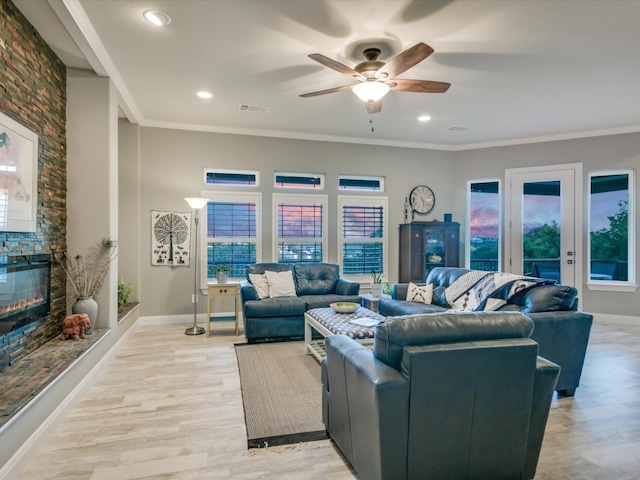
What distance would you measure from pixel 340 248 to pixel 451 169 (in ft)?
8.30

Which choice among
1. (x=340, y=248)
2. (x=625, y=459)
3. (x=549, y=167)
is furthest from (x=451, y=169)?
(x=625, y=459)

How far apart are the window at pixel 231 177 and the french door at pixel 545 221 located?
4.24 m

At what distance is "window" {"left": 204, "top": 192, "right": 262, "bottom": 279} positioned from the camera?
5730 millimetres

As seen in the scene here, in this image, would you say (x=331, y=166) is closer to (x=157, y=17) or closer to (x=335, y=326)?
(x=335, y=326)

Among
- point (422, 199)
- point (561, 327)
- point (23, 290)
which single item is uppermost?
point (422, 199)

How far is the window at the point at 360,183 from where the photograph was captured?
21.0 feet

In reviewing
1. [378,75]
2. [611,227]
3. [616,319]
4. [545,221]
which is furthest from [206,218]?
[616,319]

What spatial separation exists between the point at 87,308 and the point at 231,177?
2.99m

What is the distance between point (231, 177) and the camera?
5.91 metres

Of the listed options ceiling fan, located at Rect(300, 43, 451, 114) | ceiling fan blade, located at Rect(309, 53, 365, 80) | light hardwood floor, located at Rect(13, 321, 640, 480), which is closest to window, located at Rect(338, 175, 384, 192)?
ceiling fan, located at Rect(300, 43, 451, 114)

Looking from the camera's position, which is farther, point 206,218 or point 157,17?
point 206,218

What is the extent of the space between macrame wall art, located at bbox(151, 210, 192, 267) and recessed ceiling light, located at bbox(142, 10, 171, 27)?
10.1 ft

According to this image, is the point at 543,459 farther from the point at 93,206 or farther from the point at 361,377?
the point at 93,206

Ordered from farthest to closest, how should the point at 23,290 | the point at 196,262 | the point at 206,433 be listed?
the point at 196,262, the point at 23,290, the point at 206,433
